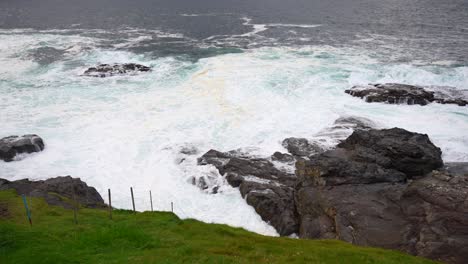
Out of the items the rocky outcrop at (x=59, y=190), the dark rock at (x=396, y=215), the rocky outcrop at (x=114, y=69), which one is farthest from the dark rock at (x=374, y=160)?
the rocky outcrop at (x=114, y=69)

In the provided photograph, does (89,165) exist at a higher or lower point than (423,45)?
lower

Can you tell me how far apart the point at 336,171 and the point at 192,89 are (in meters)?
27.9

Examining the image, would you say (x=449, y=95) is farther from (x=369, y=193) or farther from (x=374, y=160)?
(x=369, y=193)

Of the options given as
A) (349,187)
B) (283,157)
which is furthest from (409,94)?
(349,187)

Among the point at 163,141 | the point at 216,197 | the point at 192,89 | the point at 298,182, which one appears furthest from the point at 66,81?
the point at 298,182

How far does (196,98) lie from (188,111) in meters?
4.19

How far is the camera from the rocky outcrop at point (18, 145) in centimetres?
3512

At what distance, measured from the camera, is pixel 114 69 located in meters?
59.8

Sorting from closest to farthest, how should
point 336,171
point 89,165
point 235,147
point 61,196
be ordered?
point 61,196
point 336,171
point 89,165
point 235,147

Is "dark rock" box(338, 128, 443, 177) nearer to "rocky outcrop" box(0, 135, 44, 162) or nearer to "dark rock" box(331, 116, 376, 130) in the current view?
"dark rock" box(331, 116, 376, 130)

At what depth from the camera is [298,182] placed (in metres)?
28.7

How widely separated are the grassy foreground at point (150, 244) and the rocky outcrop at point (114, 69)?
39395 millimetres

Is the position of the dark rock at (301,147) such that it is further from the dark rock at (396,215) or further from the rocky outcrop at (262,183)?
the dark rock at (396,215)

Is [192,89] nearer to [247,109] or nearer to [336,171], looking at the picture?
[247,109]
